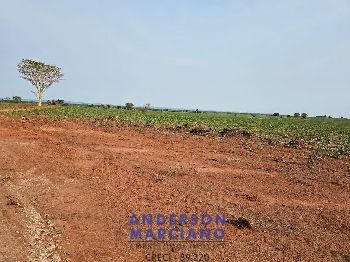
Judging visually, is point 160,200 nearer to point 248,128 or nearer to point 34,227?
point 34,227

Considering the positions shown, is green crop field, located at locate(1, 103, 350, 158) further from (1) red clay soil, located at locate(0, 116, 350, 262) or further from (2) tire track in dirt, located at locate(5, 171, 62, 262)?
(2) tire track in dirt, located at locate(5, 171, 62, 262)

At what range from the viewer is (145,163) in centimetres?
1366

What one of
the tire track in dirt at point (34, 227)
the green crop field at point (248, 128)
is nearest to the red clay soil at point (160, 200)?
the tire track in dirt at point (34, 227)

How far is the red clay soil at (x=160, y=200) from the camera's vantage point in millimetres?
6787

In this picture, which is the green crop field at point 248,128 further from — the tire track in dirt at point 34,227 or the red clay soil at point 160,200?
the tire track in dirt at point 34,227

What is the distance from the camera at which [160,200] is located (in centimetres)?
926

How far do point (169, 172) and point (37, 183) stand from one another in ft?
14.0

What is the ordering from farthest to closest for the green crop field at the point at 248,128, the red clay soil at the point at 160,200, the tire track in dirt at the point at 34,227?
Answer: the green crop field at the point at 248,128
the red clay soil at the point at 160,200
the tire track in dirt at the point at 34,227

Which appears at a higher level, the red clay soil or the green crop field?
the green crop field

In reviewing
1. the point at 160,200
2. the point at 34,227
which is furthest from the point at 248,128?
the point at 34,227

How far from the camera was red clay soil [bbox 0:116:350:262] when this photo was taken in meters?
6.79

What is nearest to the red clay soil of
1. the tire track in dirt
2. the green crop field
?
the tire track in dirt

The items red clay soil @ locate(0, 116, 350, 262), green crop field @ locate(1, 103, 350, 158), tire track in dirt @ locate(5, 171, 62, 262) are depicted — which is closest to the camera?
tire track in dirt @ locate(5, 171, 62, 262)

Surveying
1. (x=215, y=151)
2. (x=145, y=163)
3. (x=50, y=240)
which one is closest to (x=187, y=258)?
(x=50, y=240)
